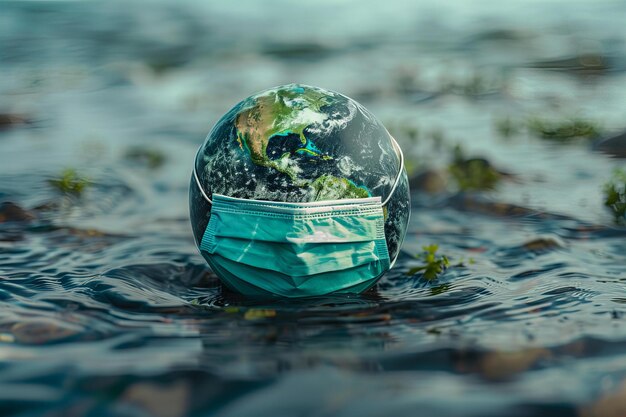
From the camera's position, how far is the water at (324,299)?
3.04 metres

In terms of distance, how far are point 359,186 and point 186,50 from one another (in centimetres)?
1428

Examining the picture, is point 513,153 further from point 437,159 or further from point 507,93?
point 507,93

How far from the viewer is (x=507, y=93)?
11.5m

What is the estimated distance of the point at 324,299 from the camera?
411cm

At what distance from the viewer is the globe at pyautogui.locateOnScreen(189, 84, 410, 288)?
3977 millimetres

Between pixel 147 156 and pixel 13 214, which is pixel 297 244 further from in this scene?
pixel 147 156

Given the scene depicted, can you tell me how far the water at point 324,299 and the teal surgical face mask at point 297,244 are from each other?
14cm

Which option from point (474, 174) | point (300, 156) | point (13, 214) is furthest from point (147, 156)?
point (300, 156)

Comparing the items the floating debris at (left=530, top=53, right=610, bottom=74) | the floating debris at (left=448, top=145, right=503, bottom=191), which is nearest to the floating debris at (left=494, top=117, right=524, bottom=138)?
the floating debris at (left=448, top=145, right=503, bottom=191)

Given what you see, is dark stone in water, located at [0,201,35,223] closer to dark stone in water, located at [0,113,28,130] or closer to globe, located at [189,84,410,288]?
globe, located at [189,84,410,288]

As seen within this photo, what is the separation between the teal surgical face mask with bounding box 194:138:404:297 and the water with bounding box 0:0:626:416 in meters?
0.14

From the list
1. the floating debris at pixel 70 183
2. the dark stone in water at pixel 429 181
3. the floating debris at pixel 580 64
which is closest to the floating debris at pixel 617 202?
the dark stone in water at pixel 429 181

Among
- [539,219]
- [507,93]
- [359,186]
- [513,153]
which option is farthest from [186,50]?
[359,186]

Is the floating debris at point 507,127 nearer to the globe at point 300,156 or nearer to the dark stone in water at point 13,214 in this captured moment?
the globe at point 300,156
